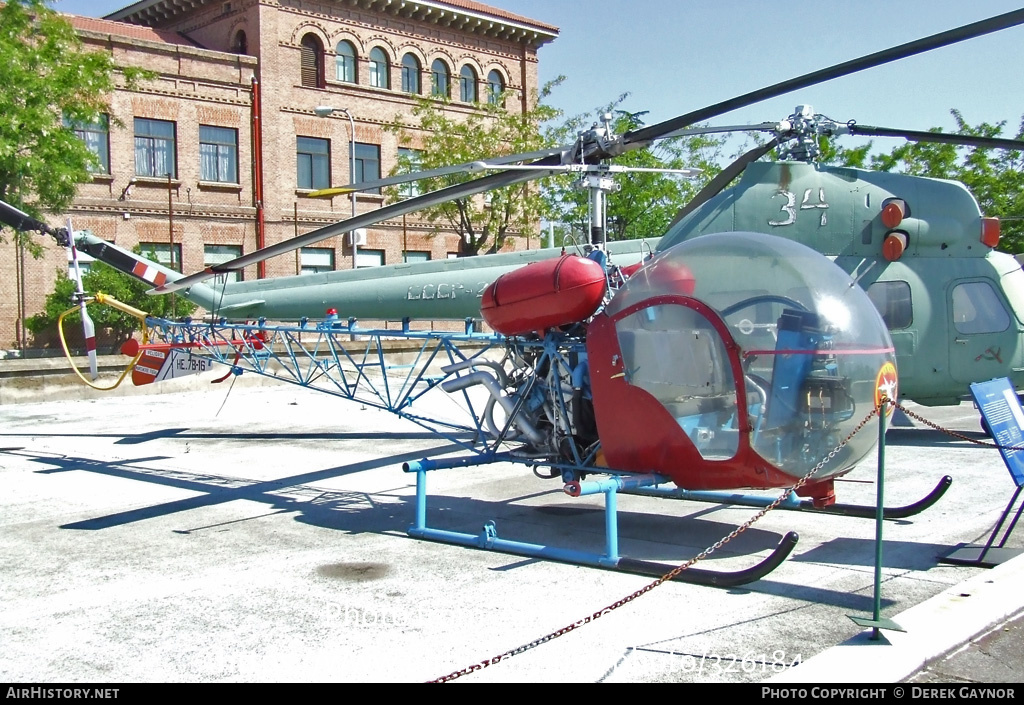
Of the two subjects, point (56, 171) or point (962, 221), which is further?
point (56, 171)

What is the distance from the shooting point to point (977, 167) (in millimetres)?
30203

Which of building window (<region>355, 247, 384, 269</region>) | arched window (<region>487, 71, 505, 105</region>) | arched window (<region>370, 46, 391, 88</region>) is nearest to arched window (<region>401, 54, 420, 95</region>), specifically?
arched window (<region>370, 46, 391, 88</region>)

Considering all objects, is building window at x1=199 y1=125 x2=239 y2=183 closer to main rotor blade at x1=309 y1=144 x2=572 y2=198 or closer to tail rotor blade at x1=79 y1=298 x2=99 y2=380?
tail rotor blade at x1=79 y1=298 x2=99 y2=380

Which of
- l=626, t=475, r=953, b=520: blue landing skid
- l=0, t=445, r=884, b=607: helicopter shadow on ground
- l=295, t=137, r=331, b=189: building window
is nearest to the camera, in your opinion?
l=0, t=445, r=884, b=607: helicopter shadow on ground

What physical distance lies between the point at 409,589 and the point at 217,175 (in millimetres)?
29652

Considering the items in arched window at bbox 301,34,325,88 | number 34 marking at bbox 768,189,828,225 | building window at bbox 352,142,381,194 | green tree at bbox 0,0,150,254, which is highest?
arched window at bbox 301,34,325,88

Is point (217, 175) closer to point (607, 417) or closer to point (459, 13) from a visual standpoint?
point (459, 13)

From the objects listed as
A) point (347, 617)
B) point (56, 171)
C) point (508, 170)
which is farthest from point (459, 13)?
point (347, 617)

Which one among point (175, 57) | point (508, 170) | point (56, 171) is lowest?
point (508, 170)

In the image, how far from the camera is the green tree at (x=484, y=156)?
3212cm

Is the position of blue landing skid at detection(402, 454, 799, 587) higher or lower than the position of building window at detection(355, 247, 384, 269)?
lower

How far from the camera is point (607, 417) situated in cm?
736

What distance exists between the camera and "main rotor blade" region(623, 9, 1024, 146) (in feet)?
17.0

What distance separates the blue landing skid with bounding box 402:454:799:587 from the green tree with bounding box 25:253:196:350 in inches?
837
